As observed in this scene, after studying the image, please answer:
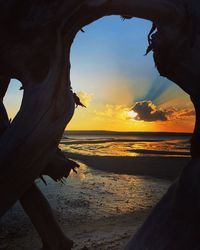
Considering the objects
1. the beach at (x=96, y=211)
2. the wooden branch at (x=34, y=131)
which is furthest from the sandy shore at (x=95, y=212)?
the wooden branch at (x=34, y=131)

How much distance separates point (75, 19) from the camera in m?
1.63

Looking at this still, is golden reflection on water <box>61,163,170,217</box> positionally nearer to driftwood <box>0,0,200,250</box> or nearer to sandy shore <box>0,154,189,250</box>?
sandy shore <box>0,154,189,250</box>

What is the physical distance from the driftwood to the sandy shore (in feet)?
8.23

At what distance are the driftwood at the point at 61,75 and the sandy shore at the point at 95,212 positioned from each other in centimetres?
251

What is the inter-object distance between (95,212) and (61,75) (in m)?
4.74

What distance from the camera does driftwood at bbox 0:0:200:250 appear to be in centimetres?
146

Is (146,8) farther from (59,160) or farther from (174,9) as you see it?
(59,160)

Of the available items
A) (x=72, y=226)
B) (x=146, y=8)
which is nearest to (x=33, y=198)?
(x=146, y=8)

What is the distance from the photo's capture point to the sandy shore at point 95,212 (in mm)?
4531

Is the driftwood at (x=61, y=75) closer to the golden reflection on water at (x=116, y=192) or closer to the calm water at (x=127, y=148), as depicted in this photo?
the golden reflection on water at (x=116, y=192)

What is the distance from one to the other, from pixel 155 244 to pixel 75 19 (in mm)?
1112

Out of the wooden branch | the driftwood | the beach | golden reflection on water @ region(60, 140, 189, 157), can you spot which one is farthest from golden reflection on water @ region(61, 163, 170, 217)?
golden reflection on water @ region(60, 140, 189, 157)

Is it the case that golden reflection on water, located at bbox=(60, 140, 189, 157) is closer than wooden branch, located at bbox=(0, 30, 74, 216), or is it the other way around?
wooden branch, located at bbox=(0, 30, 74, 216)

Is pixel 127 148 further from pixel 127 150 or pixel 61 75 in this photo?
pixel 61 75
